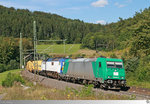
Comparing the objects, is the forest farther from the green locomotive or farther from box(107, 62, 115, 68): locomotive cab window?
box(107, 62, 115, 68): locomotive cab window

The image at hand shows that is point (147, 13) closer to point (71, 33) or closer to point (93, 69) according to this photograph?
point (93, 69)

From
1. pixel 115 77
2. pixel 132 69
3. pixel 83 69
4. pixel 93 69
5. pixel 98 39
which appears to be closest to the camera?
pixel 115 77

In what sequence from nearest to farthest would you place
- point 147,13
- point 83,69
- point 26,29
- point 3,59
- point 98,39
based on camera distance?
point 83,69 → point 147,13 → point 98,39 → point 3,59 → point 26,29

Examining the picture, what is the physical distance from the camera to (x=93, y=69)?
2075 centimetres

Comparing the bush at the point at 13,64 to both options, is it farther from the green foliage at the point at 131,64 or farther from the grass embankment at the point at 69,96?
the grass embankment at the point at 69,96

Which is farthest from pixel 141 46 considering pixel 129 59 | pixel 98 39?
pixel 98 39

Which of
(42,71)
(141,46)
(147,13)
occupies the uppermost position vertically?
(147,13)

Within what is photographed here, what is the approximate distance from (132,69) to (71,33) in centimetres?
6150

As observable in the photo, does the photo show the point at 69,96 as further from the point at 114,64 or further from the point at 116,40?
the point at 116,40

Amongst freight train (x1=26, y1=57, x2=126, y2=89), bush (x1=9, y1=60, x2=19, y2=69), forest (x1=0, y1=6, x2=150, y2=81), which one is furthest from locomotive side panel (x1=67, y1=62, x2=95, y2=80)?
bush (x1=9, y1=60, x2=19, y2=69)

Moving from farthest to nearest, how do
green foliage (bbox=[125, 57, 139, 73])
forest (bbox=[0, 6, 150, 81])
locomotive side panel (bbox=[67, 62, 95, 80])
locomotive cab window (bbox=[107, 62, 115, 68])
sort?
green foliage (bbox=[125, 57, 139, 73])
forest (bbox=[0, 6, 150, 81])
locomotive side panel (bbox=[67, 62, 95, 80])
locomotive cab window (bbox=[107, 62, 115, 68])

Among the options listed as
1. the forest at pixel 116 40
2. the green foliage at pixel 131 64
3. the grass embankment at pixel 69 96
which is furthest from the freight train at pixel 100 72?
the green foliage at pixel 131 64

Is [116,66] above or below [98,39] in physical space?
below

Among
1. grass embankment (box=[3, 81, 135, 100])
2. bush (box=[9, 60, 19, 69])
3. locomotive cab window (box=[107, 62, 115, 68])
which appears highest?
locomotive cab window (box=[107, 62, 115, 68])
